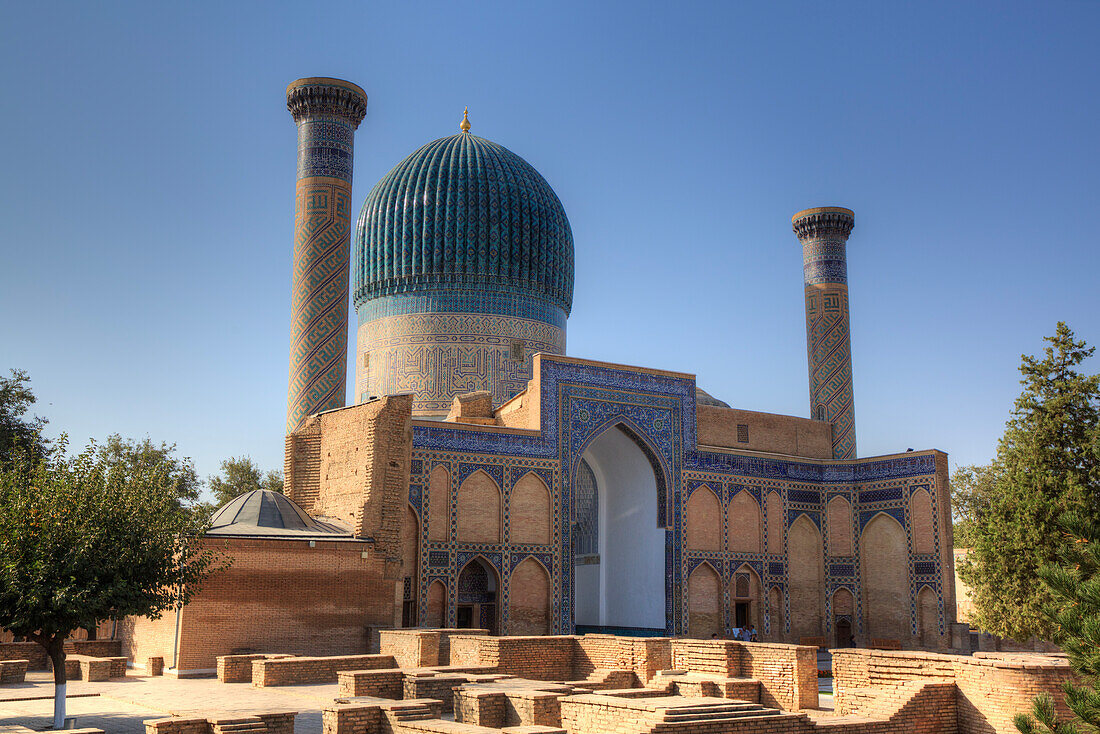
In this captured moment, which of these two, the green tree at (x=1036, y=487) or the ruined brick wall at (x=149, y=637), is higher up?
the green tree at (x=1036, y=487)

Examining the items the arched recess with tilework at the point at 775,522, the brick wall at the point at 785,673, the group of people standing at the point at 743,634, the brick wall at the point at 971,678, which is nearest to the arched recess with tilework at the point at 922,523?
the arched recess with tilework at the point at 775,522

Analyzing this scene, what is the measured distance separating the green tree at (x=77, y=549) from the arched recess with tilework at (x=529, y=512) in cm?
897

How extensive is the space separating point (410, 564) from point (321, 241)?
643 cm

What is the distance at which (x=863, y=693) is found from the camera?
10586mm

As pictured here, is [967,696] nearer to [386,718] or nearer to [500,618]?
[386,718]

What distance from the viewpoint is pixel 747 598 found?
71.3ft

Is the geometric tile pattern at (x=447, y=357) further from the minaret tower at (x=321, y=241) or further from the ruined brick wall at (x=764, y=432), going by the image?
the ruined brick wall at (x=764, y=432)

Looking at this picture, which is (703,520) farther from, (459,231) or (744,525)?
(459,231)

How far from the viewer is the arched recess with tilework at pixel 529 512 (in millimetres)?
19234

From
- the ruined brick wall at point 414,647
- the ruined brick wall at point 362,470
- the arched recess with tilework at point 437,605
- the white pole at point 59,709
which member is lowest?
the white pole at point 59,709

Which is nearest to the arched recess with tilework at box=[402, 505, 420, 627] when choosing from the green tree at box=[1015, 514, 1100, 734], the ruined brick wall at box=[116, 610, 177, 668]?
the ruined brick wall at box=[116, 610, 177, 668]

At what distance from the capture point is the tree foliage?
9.55 m

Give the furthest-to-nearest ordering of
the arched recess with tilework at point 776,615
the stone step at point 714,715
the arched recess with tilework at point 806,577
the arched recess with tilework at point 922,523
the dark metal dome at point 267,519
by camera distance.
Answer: the arched recess with tilework at point 806,577 → the arched recess with tilework at point 776,615 → the arched recess with tilework at point 922,523 → the dark metal dome at point 267,519 → the stone step at point 714,715

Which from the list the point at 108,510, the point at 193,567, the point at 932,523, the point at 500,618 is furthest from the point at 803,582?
the point at 108,510
